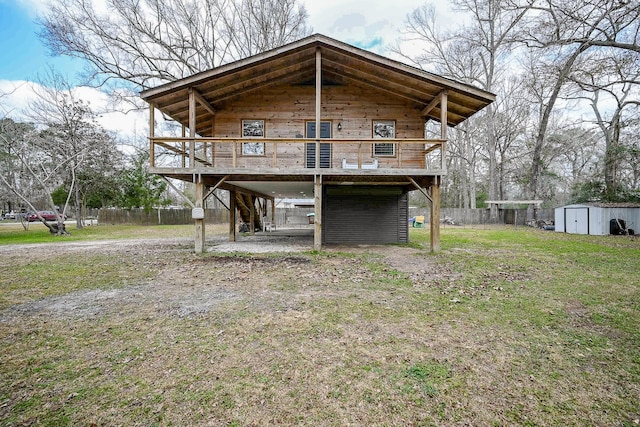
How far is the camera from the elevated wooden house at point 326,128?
9469mm

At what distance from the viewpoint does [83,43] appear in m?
17.4

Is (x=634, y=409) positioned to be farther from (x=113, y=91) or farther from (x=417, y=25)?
(x=417, y=25)

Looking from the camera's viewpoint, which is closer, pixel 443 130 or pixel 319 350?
pixel 319 350

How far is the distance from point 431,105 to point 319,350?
9.57 meters

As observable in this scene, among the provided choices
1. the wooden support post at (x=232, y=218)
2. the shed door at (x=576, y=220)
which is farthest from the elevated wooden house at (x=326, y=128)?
the shed door at (x=576, y=220)

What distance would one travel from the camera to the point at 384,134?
11578 millimetres

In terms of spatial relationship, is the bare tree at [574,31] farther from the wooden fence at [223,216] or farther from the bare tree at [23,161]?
the bare tree at [23,161]

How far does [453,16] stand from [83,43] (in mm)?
25008

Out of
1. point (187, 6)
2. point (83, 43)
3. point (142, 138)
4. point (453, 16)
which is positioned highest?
point (453, 16)

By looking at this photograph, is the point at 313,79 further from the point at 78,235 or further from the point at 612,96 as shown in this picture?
the point at 612,96

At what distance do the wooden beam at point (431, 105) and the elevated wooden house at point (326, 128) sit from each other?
0.11ft

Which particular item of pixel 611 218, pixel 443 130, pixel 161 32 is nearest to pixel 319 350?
pixel 443 130

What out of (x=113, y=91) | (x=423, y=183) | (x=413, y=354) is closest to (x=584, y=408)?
(x=413, y=354)

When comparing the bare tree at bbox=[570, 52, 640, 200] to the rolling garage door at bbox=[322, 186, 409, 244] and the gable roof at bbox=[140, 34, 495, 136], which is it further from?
the rolling garage door at bbox=[322, 186, 409, 244]
